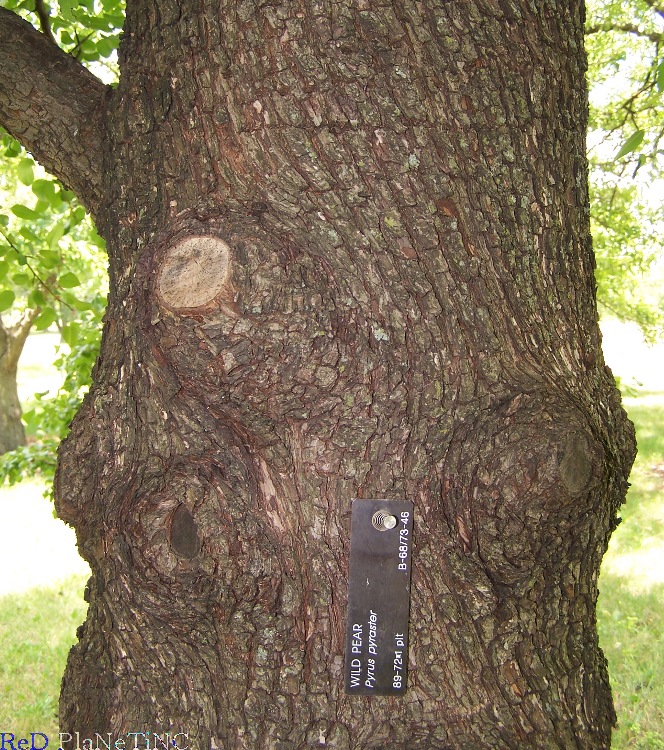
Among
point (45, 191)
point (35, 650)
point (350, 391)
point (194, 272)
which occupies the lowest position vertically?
point (35, 650)

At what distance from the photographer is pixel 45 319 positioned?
3180 mm

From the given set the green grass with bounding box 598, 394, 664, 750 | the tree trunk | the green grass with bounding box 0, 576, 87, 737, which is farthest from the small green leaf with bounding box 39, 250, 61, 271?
the green grass with bounding box 598, 394, 664, 750

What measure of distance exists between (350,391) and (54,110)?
1205 mm

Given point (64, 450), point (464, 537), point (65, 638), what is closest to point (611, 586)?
point (65, 638)

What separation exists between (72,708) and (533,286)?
1575 mm

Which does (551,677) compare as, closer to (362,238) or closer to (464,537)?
(464,537)

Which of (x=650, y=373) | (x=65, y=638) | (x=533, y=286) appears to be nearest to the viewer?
(x=533, y=286)

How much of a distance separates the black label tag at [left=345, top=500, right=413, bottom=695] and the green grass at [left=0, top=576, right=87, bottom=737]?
2371 mm

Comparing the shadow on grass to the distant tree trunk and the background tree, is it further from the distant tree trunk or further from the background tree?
the distant tree trunk

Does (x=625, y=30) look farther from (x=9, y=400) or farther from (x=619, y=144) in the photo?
(x=9, y=400)

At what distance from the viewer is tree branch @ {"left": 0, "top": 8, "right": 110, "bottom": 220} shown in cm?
203

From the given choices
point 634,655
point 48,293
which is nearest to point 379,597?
point 48,293

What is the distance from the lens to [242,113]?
166 cm

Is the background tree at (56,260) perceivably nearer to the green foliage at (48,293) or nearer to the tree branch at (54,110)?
the green foliage at (48,293)
